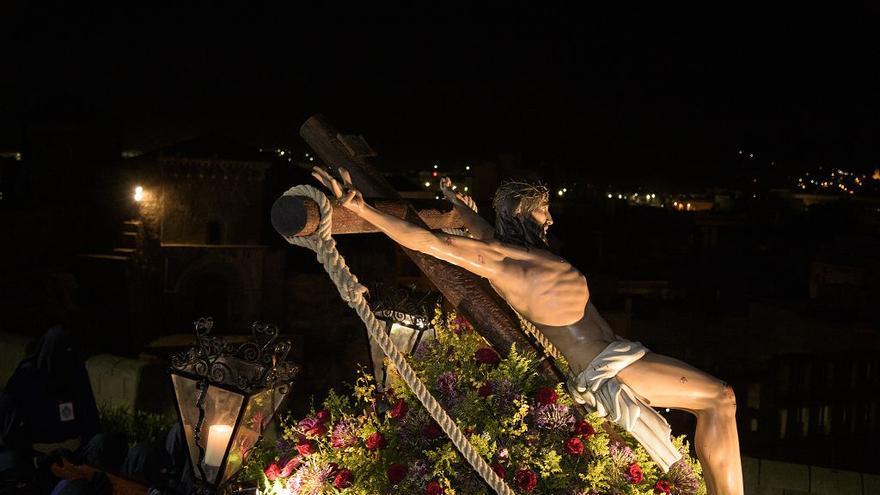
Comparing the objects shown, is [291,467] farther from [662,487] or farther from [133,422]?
[133,422]

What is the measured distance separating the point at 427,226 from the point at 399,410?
35.9 inches

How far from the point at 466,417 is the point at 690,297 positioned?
20.9 m

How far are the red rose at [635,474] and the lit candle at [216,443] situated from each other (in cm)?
193

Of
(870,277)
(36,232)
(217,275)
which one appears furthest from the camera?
(217,275)

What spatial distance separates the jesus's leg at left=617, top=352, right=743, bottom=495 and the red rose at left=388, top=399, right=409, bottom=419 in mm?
1058

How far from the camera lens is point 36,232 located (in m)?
27.6

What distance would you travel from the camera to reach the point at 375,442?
4020 mm

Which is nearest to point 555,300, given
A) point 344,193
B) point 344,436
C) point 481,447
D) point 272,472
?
point 481,447

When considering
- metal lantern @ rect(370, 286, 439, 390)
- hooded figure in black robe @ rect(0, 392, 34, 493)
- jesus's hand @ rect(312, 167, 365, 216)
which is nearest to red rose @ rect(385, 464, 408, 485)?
metal lantern @ rect(370, 286, 439, 390)

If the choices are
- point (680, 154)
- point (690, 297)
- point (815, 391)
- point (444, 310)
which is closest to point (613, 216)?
point (680, 154)

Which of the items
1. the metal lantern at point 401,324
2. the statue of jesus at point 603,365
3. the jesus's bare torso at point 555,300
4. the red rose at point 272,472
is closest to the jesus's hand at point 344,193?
the statue of jesus at point 603,365

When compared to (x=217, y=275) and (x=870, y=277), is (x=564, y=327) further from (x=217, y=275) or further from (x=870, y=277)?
(x=217, y=275)

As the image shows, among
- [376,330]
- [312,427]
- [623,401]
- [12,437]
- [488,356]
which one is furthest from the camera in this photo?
[12,437]

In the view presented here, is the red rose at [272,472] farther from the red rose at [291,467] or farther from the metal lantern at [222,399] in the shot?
the metal lantern at [222,399]
